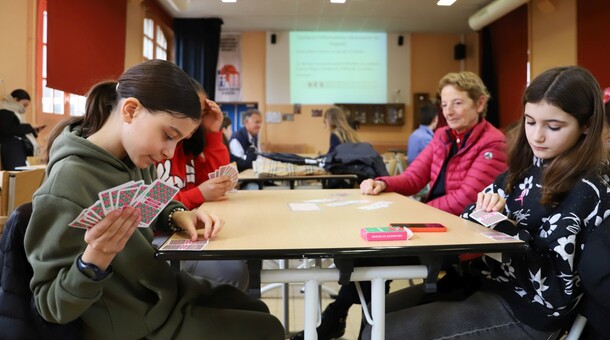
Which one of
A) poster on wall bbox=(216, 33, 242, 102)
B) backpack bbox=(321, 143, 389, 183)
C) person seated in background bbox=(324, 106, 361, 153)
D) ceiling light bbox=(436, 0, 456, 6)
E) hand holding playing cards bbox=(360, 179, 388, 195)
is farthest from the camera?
poster on wall bbox=(216, 33, 242, 102)

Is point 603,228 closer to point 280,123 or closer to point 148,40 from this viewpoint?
point 148,40

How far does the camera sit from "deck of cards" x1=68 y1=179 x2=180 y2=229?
759mm

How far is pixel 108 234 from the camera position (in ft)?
2.67

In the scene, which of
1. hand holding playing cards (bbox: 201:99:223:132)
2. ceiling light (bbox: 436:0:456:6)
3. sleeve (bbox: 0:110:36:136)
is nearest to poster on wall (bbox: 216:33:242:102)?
ceiling light (bbox: 436:0:456:6)

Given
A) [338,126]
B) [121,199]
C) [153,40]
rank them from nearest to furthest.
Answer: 1. [121,199]
2. [338,126]
3. [153,40]

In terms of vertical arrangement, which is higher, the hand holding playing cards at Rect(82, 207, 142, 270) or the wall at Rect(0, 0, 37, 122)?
the wall at Rect(0, 0, 37, 122)

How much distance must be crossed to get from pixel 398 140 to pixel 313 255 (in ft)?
26.4

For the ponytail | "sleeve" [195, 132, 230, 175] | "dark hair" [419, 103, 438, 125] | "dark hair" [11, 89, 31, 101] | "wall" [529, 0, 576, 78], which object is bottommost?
"sleeve" [195, 132, 230, 175]

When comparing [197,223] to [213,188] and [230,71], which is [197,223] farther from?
[230,71]

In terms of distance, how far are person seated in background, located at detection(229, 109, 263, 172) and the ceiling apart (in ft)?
8.12

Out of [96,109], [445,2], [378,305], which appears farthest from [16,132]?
[445,2]

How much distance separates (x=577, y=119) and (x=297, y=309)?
189cm

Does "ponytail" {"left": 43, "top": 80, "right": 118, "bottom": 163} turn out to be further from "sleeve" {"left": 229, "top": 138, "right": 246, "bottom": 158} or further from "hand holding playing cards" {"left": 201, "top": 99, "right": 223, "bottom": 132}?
"sleeve" {"left": 229, "top": 138, "right": 246, "bottom": 158}

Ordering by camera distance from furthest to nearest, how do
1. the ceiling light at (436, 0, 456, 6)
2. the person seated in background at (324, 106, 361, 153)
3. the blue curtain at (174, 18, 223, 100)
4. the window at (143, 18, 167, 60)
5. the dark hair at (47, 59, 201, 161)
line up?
the blue curtain at (174, 18, 223, 100) < the window at (143, 18, 167, 60) < the ceiling light at (436, 0, 456, 6) < the person seated in background at (324, 106, 361, 153) < the dark hair at (47, 59, 201, 161)
